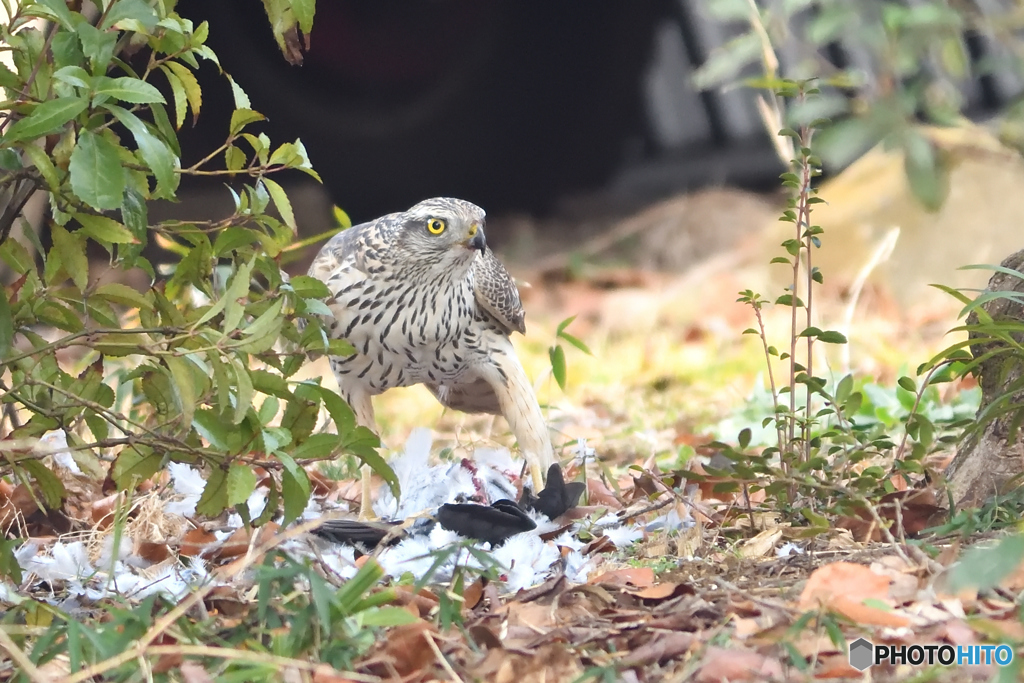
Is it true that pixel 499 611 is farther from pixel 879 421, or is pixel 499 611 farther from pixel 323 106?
pixel 323 106

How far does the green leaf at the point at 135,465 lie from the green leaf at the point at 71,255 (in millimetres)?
345

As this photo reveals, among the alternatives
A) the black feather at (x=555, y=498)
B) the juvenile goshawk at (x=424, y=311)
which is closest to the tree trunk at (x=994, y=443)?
the black feather at (x=555, y=498)

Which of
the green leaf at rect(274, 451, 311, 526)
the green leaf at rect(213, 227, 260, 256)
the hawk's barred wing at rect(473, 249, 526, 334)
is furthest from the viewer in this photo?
the hawk's barred wing at rect(473, 249, 526, 334)

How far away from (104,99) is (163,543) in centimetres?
117

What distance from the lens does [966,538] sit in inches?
90.5

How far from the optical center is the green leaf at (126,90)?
177 cm

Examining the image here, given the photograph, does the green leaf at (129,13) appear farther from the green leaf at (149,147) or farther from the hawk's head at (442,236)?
the hawk's head at (442,236)

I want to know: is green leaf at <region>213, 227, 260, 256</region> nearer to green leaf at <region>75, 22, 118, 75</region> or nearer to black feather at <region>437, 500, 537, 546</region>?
green leaf at <region>75, 22, 118, 75</region>

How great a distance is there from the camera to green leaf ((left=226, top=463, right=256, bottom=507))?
2.01 metres

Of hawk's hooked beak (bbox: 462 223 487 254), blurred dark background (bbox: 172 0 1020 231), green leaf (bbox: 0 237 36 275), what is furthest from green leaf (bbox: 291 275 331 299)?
blurred dark background (bbox: 172 0 1020 231)

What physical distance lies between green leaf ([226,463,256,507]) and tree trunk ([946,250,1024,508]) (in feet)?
5.07

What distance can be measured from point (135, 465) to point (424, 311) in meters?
1.28

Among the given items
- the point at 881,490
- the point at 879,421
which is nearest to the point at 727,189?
the point at 879,421

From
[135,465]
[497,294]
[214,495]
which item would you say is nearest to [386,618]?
[214,495]
